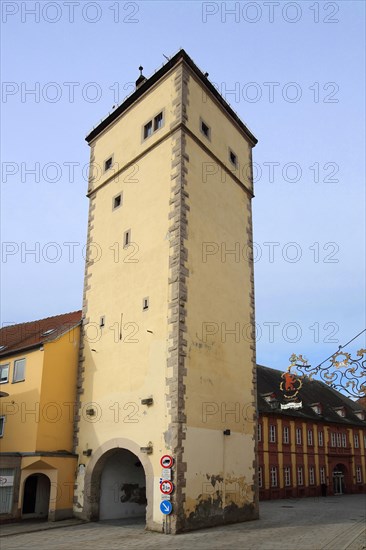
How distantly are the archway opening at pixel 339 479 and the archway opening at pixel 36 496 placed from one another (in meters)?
30.1

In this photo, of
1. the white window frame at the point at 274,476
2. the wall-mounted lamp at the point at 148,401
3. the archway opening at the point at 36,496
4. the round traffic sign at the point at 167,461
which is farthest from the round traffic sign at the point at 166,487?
the white window frame at the point at 274,476

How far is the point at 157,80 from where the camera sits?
942 inches

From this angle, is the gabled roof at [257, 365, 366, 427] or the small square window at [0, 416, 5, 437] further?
the gabled roof at [257, 365, 366, 427]

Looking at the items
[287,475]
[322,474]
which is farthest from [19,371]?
[322,474]

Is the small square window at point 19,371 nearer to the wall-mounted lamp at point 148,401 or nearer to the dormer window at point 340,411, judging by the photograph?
the wall-mounted lamp at point 148,401

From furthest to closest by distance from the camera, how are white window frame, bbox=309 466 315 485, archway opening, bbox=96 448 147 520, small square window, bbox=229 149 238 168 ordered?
white window frame, bbox=309 466 315 485
small square window, bbox=229 149 238 168
archway opening, bbox=96 448 147 520

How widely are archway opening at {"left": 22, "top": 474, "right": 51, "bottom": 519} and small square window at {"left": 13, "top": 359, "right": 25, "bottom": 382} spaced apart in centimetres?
404

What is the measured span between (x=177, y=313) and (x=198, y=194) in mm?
5877

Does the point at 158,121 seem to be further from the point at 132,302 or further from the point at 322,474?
the point at 322,474

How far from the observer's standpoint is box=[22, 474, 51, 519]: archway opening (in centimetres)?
2059

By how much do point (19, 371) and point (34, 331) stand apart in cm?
557

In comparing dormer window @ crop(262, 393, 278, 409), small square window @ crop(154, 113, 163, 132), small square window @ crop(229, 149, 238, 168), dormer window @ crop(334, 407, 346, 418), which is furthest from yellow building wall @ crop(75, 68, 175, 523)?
dormer window @ crop(334, 407, 346, 418)

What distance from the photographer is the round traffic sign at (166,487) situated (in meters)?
16.6

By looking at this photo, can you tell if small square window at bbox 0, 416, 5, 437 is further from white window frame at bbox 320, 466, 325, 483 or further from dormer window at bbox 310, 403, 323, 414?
dormer window at bbox 310, 403, 323, 414
